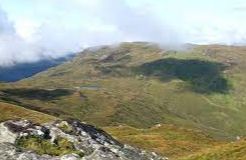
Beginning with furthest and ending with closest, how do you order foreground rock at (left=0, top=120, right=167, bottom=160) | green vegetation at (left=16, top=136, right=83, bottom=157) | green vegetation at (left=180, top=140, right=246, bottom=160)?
green vegetation at (left=16, top=136, right=83, bottom=157) → foreground rock at (left=0, top=120, right=167, bottom=160) → green vegetation at (left=180, top=140, right=246, bottom=160)

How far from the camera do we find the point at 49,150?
399 ft

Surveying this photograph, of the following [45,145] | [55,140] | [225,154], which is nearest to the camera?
[225,154]

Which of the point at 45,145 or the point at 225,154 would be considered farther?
the point at 45,145

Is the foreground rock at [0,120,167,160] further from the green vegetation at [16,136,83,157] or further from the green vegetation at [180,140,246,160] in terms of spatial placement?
the green vegetation at [180,140,246,160]

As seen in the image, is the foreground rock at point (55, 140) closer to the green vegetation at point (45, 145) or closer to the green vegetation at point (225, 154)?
the green vegetation at point (45, 145)

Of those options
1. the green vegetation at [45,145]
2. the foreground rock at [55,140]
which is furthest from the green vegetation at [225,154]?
the green vegetation at [45,145]

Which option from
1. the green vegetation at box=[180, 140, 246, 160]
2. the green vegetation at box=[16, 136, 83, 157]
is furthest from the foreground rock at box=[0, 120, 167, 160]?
the green vegetation at box=[180, 140, 246, 160]

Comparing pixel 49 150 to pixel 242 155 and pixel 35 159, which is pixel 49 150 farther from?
pixel 242 155

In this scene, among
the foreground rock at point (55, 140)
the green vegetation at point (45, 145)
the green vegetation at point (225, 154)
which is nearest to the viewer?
the green vegetation at point (225, 154)

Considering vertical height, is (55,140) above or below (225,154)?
above

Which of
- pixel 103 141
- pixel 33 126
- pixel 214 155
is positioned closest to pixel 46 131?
pixel 33 126

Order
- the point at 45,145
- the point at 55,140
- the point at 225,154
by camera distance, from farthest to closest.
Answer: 1. the point at 55,140
2. the point at 45,145
3. the point at 225,154

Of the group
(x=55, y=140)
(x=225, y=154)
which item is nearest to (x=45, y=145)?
(x=55, y=140)

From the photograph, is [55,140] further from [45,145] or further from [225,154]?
[225,154]
